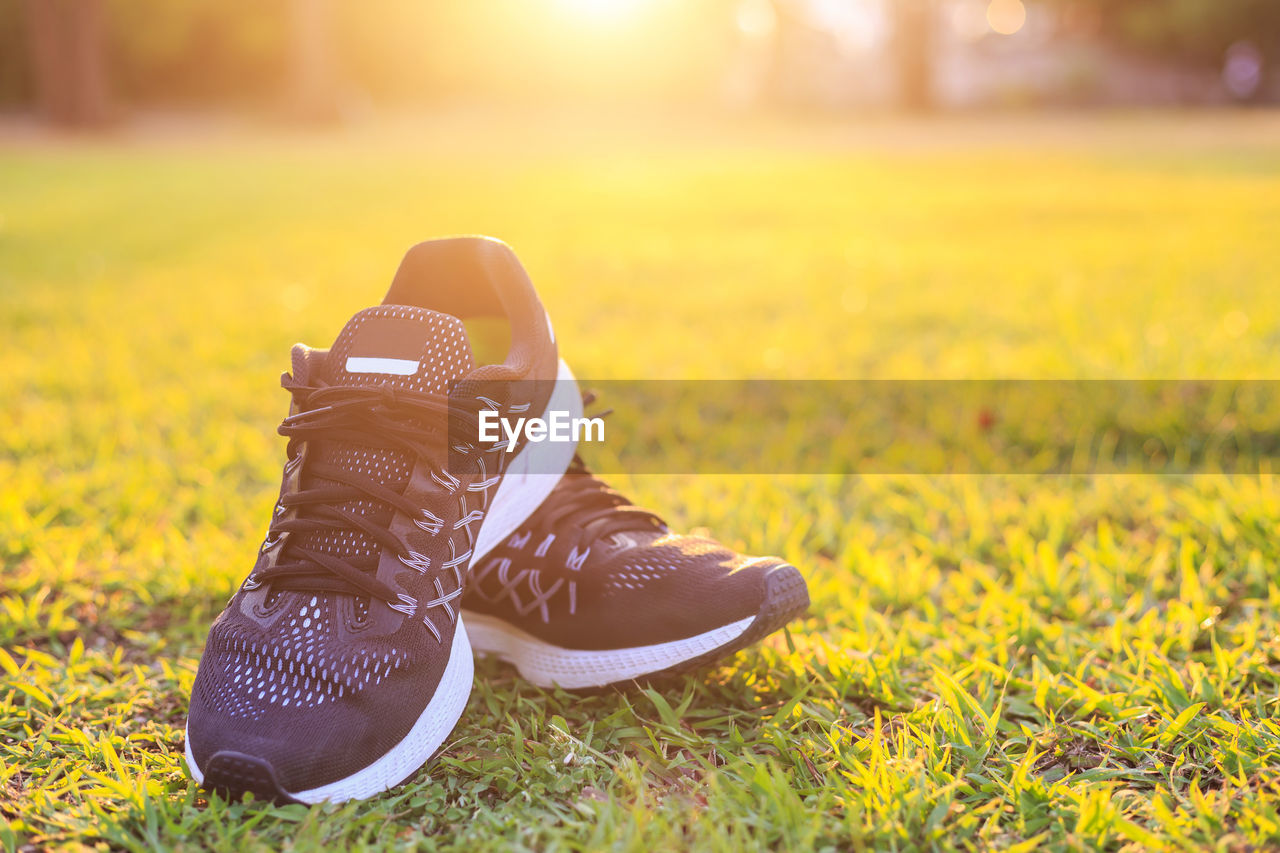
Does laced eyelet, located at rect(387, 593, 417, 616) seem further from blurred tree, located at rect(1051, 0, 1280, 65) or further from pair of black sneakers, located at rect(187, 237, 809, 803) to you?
blurred tree, located at rect(1051, 0, 1280, 65)

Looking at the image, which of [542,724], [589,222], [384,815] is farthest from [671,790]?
[589,222]

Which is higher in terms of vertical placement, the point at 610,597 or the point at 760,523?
the point at 610,597

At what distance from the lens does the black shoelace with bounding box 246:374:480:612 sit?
1.51 metres

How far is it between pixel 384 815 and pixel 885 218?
29.1 feet

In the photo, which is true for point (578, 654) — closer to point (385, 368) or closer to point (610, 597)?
point (610, 597)

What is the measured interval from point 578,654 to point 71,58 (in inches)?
1156

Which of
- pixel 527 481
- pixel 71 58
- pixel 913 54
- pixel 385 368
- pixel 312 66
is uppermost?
pixel 71 58

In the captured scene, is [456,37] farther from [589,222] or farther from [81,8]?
[589,222]

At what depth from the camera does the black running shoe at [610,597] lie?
5.36 feet

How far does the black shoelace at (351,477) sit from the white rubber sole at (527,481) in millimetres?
133

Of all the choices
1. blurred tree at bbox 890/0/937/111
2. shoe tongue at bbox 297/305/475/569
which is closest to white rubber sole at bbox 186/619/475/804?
shoe tongue at bbox 297/305/475/569

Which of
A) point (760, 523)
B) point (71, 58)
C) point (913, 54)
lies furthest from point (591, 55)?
point (760, 523)

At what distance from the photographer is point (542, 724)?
1.63m

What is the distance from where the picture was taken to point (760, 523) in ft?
8.57
